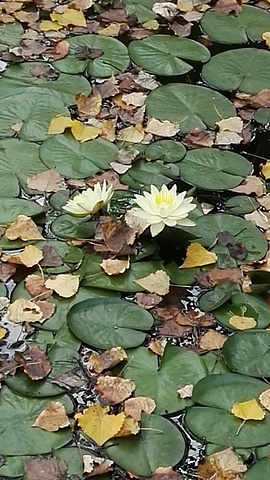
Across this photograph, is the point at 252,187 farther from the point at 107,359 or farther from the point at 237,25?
the point at 237,25

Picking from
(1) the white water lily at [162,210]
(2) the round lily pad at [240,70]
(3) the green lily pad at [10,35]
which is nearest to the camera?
(1) the white water lily at [162,210]

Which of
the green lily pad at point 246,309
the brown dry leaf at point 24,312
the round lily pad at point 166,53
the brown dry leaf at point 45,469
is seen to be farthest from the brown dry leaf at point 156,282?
the round lily pad at point 166,53

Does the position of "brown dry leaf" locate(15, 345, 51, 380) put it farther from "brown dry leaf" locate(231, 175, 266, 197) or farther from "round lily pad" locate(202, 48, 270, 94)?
"round lily pad" locate(202, 48, 270, 94)

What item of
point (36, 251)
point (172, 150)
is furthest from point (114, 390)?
point (172, 150)

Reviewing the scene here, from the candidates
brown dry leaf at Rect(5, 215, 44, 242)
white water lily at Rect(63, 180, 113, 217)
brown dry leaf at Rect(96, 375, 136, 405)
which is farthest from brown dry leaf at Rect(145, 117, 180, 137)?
brown dry leaf at Rect(96, 375, 136, 405)

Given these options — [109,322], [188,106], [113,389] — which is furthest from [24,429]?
[188,106]

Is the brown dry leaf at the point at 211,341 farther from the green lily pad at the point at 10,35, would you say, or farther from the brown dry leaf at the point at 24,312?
the green lily pad at the point at 10,35
